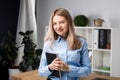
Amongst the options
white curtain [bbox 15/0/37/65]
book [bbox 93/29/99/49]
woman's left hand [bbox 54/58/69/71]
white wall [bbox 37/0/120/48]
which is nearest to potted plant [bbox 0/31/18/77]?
white curtain [bbox 15/0/37/65]

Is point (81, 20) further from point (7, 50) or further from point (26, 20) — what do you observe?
point (7, 50)

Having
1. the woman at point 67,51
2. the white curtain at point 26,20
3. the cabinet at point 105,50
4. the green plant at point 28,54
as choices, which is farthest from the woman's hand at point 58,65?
the white curtain at point 26,20

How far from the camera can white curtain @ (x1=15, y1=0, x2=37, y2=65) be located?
4055 millimetres

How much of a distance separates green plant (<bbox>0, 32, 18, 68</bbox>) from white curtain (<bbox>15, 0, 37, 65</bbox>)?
0.16 metres

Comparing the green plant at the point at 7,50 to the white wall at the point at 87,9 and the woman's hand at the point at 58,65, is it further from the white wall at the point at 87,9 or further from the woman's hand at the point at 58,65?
the woman's hand at the point at 58,65

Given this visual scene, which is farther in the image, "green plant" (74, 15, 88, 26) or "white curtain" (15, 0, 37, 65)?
"white curtain" (15, 0, 37, 65)

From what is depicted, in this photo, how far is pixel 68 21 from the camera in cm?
130

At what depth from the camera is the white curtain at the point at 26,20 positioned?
4.05 m

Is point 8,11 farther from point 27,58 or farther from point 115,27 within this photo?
point 115,27

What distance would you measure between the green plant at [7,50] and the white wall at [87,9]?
0.72 metres

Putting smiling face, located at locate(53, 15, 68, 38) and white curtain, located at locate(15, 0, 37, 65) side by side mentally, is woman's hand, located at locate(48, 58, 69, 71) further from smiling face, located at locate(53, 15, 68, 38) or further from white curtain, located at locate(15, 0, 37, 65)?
white curtain, located at locate(15, 0, 37, 65)

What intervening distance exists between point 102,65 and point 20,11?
1887mm

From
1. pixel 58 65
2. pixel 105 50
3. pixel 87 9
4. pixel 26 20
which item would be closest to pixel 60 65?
pixel 58 65

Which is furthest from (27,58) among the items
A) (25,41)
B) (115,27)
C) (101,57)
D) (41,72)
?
(41,72)
